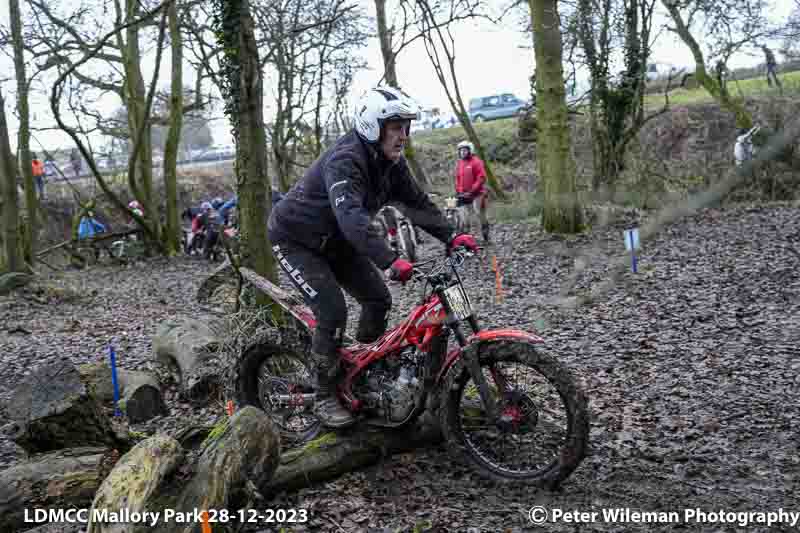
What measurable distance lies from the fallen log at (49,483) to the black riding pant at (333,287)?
5.01ft

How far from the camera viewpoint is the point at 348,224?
4289 mm

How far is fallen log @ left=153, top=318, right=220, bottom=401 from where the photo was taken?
22.4ft

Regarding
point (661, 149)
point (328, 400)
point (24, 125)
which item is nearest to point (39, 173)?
point (24, 125)

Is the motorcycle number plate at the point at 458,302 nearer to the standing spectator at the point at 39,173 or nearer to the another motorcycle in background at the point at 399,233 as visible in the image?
the another motorcycle in background at the point at 399,233

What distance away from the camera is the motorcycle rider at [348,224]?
439cm

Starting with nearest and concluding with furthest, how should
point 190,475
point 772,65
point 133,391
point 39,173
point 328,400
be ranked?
point 190,475 → point 328,400 → point 133,391 → point 772,65 → point 39,173

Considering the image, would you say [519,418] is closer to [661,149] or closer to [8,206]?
[8,206]

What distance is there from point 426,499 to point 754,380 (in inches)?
125

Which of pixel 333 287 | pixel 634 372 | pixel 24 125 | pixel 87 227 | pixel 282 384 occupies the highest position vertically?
pixel 24 125

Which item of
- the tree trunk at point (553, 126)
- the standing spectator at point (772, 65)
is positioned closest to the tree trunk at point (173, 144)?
the tree trunk at point (553, 126)

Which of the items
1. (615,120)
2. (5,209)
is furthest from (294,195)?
(615,120)

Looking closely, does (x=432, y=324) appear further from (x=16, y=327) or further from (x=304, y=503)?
(x=16, y=327)

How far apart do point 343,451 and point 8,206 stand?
1354cm

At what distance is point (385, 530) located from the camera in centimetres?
393
